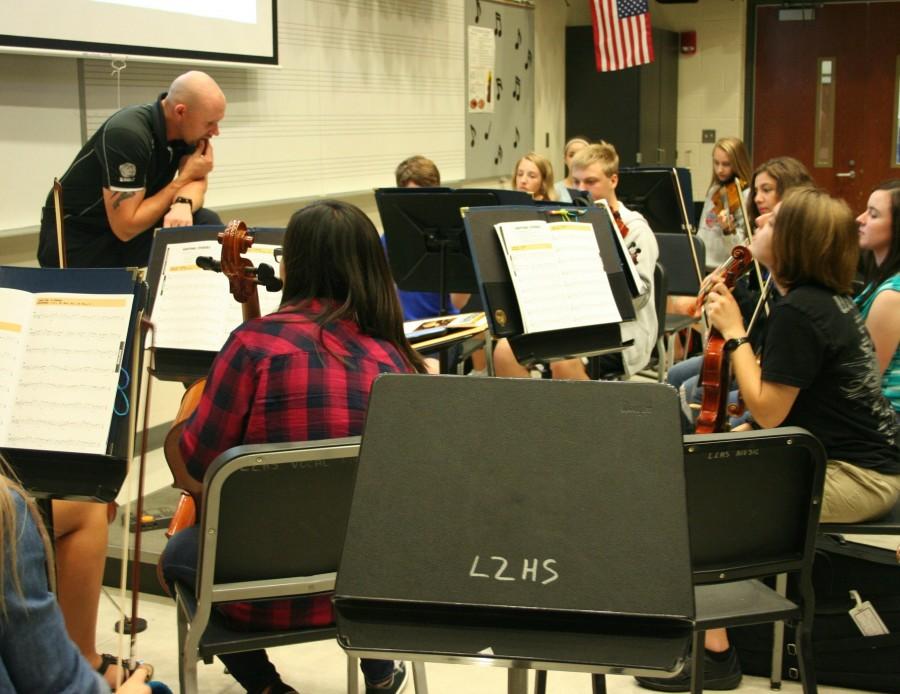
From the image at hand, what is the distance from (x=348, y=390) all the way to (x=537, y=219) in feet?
5.11

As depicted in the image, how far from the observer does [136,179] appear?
3.78 m

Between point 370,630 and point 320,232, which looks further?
point 320,232

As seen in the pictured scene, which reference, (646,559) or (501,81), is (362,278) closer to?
(646,559)

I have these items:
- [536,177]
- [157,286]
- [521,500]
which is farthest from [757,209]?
[521,500]

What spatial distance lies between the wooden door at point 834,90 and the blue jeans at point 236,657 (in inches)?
349

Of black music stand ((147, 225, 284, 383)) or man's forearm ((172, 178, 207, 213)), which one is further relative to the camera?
man's forearm ((172, 178, 207, 213))

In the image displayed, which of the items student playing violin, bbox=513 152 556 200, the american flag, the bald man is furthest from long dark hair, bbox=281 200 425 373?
the american flag

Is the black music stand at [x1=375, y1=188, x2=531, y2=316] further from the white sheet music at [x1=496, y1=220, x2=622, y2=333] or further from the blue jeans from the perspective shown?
the blue jeans

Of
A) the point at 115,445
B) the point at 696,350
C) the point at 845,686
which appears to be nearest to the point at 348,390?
the point at 115,445

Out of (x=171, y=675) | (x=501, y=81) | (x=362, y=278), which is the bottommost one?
(x=171, y=675)

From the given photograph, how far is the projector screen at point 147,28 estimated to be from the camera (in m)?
3.96

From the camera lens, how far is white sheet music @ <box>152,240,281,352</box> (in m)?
3.08

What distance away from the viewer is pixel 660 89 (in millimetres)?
9734

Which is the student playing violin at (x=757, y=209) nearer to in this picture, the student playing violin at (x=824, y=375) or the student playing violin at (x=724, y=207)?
the student playing violin at (x=724, y=207)
